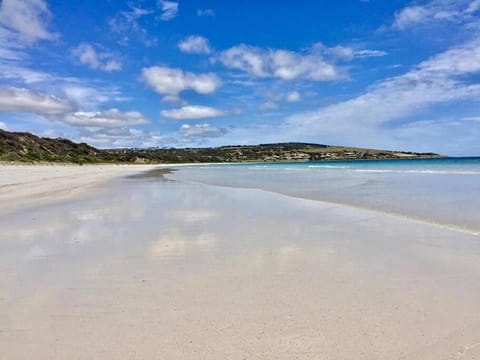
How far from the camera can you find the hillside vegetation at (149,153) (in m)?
64.8

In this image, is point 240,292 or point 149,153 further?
point 149,153

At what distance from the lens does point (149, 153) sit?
499ft

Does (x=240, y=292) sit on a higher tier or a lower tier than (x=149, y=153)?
lower

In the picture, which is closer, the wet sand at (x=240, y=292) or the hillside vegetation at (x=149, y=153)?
the wet sand at (x=240, y=292)

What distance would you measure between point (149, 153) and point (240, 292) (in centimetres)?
15214

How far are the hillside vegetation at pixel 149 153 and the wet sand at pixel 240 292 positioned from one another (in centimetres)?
5410

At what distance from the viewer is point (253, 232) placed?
28.4 feet

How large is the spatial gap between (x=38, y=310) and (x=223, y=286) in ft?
7.03

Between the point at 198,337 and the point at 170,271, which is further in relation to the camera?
the point at 170,271

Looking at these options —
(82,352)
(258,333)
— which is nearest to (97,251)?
(82,352)

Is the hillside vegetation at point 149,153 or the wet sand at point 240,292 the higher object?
the hillside vegetation at point 149,153

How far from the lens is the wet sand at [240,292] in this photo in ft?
11.2

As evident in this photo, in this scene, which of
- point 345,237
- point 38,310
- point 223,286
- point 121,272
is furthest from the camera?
point 345,237

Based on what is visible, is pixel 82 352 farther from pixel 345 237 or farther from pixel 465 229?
pixel 465 229
